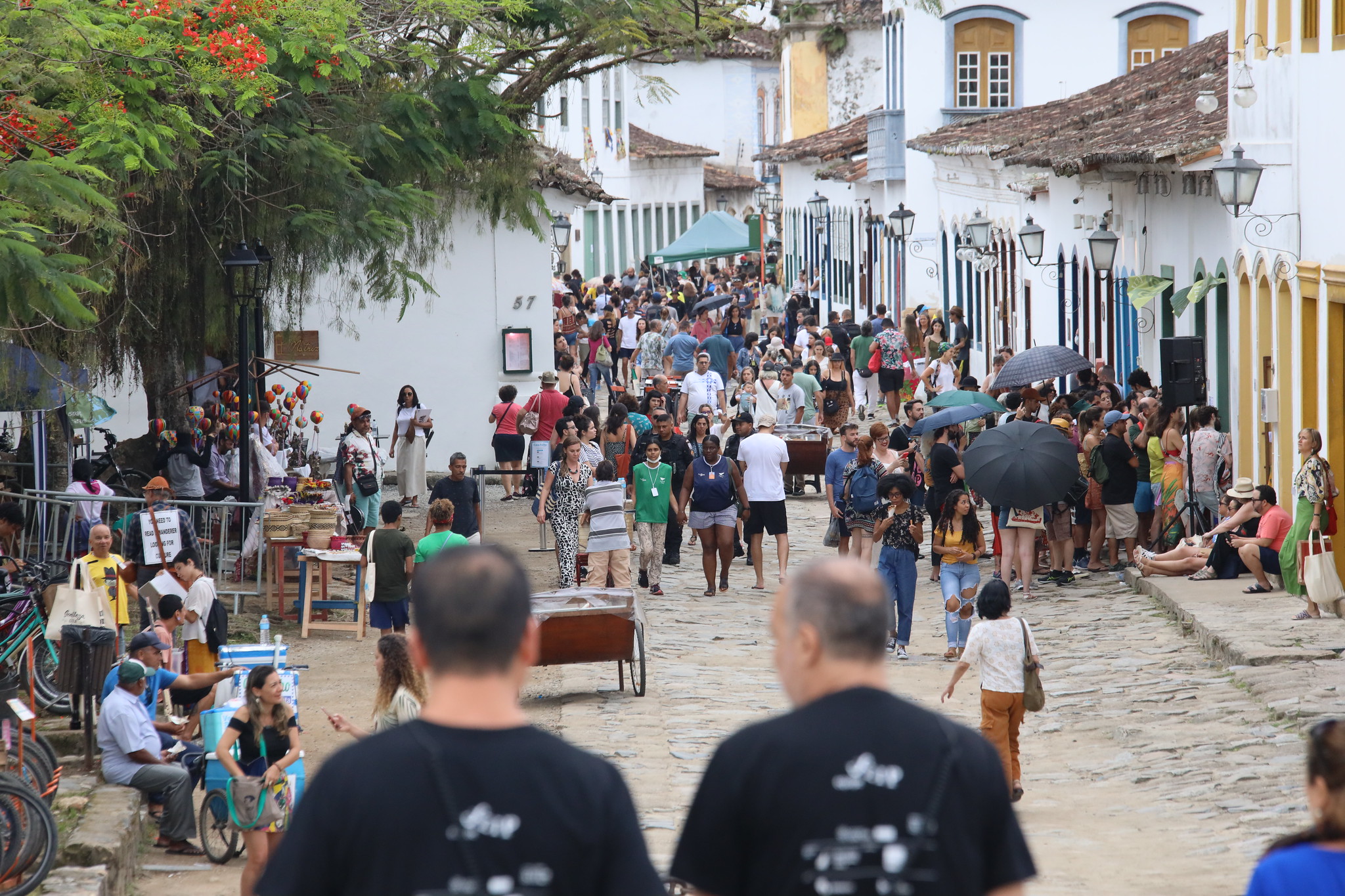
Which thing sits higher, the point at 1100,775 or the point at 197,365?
the point at 197,365

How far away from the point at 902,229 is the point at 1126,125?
1456 centimetres

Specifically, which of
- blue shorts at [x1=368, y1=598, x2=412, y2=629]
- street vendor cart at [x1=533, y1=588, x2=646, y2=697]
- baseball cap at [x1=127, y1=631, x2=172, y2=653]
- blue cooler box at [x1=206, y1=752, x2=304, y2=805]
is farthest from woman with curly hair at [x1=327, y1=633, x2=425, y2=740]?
blue shorts at [x1=368, y1=598, x2=412, y2=629]

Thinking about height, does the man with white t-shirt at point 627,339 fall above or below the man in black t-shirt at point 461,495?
above

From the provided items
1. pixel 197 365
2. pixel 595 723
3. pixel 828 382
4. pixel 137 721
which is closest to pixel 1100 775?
pixel 595 723

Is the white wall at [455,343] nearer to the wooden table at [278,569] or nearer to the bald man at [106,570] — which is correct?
the wooden table at [278,569]

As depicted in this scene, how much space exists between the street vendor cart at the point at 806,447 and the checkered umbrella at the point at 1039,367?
10.0ft

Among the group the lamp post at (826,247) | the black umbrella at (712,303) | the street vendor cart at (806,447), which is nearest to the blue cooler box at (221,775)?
the street vendor cart at (806,447)

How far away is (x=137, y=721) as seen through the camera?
1011cm

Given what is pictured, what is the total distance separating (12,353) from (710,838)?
11.7m

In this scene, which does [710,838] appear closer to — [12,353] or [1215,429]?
[12,353]

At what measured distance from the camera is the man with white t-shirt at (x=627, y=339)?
1307 inches

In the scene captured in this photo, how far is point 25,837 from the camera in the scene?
8.43 meters

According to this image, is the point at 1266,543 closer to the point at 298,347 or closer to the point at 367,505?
the point at 367,505

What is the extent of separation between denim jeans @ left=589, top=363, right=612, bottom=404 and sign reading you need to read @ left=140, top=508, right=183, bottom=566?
1557 centimetres
